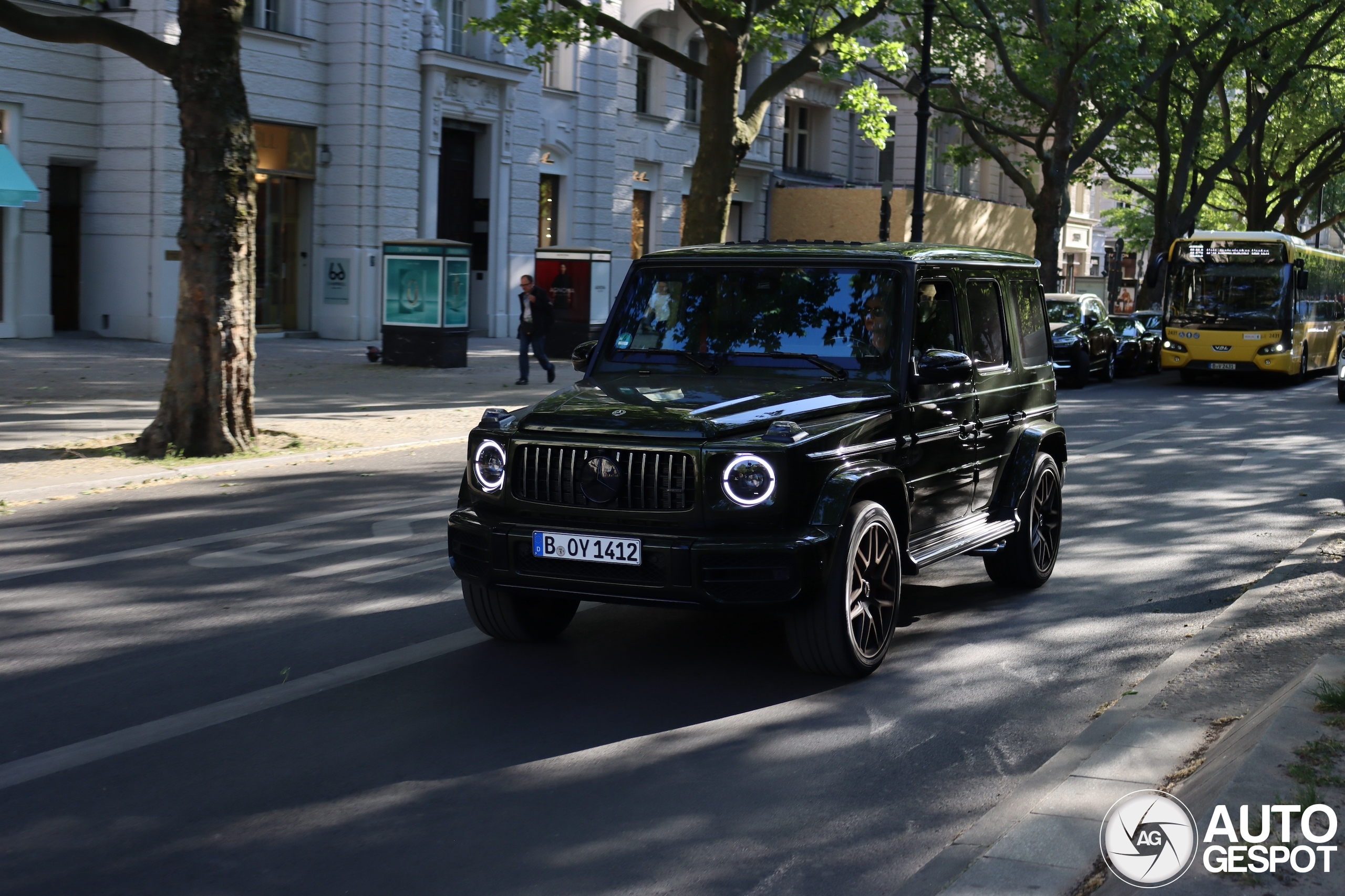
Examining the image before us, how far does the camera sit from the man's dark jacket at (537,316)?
2173 cm

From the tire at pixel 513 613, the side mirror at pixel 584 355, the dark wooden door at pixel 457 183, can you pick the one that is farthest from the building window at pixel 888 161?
the tire at pixel 513 613

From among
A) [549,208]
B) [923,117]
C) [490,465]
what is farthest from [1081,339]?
[490,465]

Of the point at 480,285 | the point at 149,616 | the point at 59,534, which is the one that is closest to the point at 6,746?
the point at 149,616

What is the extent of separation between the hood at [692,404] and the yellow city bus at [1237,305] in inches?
872

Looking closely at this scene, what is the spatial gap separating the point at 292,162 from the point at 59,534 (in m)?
20.2

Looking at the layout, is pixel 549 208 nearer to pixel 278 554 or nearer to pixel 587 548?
pixel 278 554

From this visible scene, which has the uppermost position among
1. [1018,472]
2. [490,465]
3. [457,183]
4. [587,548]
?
[457,183]

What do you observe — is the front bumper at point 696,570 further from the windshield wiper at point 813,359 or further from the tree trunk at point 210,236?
the tree trunk at point 210,236

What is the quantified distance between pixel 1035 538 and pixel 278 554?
14.2ft

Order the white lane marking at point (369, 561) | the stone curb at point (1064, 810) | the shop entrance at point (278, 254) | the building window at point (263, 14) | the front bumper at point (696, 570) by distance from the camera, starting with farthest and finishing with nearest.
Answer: the shop entrance at point (278, 254) → the building window at point (263, 14) → the white lane marking at point (369, 561) → the front bumper at point (696, 570) → the stone curb at point (1064, 810)

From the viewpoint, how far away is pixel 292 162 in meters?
28.4

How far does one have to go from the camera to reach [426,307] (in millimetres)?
23062

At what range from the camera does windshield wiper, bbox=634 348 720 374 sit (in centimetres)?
682

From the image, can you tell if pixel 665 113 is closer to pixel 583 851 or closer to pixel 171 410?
pixel 171 410
